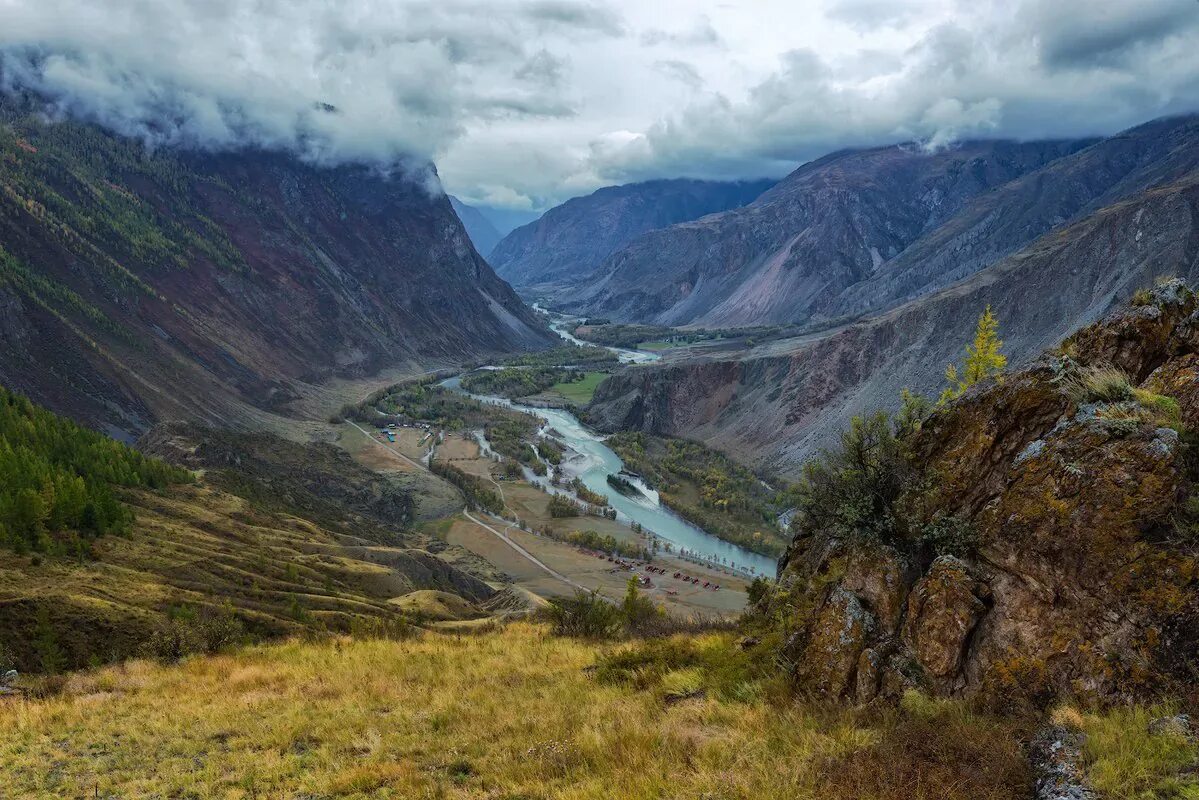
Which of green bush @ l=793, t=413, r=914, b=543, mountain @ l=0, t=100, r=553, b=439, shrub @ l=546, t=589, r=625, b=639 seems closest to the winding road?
mountain @ l=0, t=100, r=553, b=439

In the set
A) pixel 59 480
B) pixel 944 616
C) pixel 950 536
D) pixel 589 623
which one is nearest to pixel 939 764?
pixel 944 616

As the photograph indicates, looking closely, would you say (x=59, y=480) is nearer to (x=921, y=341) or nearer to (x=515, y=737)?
(x=515, y=737)

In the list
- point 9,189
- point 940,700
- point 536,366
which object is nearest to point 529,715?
point 940,700

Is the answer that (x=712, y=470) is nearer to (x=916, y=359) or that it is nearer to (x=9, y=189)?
(x=916, y=359)

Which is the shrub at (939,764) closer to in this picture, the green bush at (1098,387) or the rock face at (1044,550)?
the rock face at (1044,550)

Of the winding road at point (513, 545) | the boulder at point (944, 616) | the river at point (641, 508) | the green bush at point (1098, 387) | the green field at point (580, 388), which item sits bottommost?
the winding road at point (513, 545)

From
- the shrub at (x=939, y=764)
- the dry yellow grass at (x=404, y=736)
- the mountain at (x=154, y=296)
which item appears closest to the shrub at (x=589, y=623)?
the dry yellow grass at (x=404, y=736)

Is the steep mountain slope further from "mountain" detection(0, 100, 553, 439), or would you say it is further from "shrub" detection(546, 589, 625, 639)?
"mountain" detection(0, 100, 553, 439)
